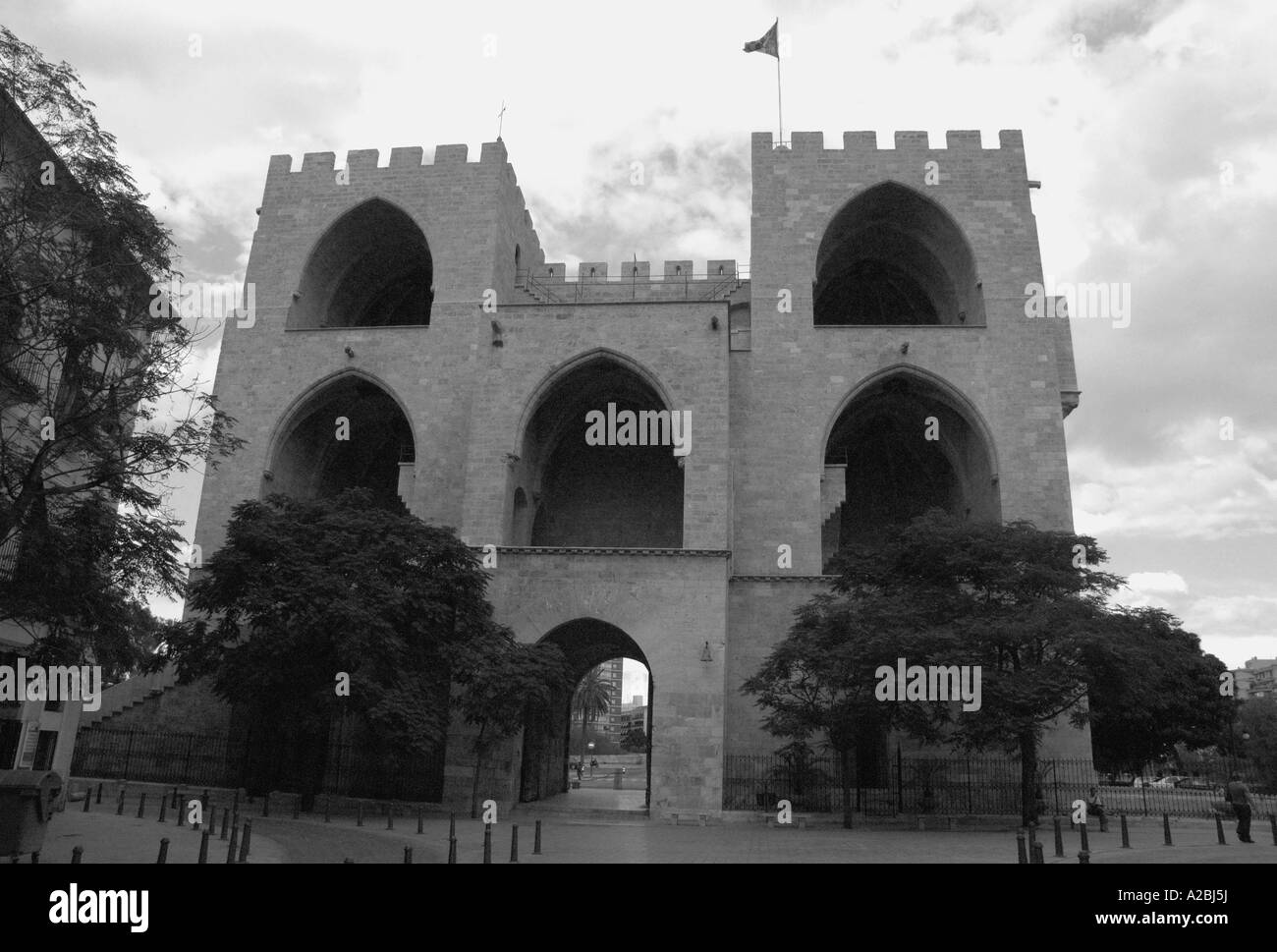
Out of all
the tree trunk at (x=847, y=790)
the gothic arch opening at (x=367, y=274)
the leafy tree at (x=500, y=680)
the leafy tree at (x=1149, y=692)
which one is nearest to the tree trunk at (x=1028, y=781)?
the leafy tree at (x=1149, y=692)

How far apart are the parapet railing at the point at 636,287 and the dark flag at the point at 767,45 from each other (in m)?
7.10

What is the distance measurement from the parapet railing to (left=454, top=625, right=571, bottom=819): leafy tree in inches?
597

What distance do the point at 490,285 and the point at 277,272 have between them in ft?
23.1

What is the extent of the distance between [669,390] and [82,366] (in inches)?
611

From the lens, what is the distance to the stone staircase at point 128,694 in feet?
83.1

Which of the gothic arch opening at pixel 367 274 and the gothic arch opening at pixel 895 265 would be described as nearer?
the gothic arch opening at pixel 895 265

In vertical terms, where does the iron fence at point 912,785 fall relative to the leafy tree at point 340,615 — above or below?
below

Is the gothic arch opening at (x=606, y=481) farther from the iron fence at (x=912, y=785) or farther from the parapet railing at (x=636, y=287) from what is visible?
the iron fence at (x=912, y=785)

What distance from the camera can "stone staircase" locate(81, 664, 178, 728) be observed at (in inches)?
998

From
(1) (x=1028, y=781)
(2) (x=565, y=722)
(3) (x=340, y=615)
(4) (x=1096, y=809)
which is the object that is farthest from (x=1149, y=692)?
(2) (x=565, y=722)

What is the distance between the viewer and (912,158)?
29.9m

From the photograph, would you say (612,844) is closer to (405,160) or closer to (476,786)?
(476,786)

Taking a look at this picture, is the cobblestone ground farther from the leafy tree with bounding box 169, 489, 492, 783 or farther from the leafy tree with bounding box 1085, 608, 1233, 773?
the leafy tree with bounding box 1085, 608, 1233, 773
